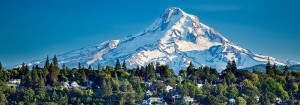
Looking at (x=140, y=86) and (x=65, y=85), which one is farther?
(x=140, y=86)

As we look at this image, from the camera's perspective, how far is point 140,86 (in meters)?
130

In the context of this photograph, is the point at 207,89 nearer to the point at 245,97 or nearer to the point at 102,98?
the point at 245,97

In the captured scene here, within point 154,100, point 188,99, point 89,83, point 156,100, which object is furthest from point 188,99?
point 89,83

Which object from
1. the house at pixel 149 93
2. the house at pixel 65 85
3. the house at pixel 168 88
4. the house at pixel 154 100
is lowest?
the house at pixel 154 100

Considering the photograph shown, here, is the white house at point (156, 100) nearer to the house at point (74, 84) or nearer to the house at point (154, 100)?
the house at point (154, 100)

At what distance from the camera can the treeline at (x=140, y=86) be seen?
121500 millimetres

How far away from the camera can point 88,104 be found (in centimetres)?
12038

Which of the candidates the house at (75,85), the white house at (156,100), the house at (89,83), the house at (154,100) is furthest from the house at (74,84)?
the white house at (156,100)

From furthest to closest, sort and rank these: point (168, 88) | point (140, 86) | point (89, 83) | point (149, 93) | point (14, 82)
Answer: point (168, 88), point (89, 83), point (140, 86), point (14, 82), point (149, 93)

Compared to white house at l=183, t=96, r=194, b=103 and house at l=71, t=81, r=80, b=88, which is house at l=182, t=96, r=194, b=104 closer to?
white house at l=183, t=96, r=194, b=103

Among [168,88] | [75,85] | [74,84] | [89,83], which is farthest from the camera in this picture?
[168,88]

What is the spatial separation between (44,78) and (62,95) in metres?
7.85

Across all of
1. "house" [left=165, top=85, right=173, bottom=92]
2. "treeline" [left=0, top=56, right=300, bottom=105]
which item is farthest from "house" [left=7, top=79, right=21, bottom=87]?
"house" [left=165, top=85, right=173, bottom=92]

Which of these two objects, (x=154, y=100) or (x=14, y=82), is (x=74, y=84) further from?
(x=154, y=100)
